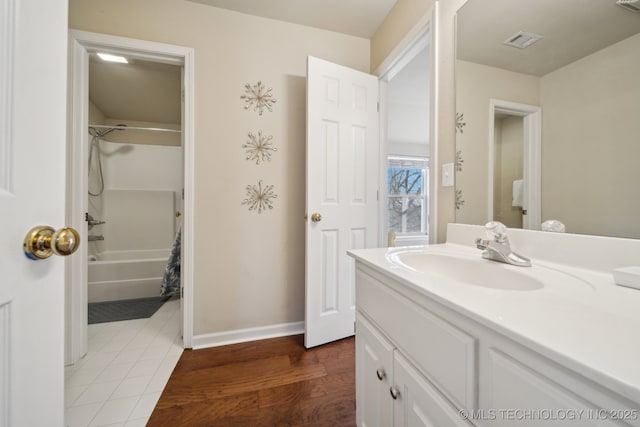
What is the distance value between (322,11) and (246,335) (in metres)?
2.44

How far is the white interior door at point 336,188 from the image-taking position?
1.64 m

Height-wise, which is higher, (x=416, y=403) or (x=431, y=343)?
(x=431, y=343)

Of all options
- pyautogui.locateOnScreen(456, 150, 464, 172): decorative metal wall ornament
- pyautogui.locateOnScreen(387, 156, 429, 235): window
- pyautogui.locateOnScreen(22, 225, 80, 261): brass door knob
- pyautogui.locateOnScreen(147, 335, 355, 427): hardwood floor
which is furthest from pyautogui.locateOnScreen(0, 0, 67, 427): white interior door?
pyautogui.locateOnScreen(387, 156, 429, 235): window

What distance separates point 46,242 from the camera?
1.37 feet

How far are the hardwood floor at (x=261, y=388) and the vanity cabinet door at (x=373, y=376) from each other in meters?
0.29

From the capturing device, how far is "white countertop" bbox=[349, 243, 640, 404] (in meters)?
0.27

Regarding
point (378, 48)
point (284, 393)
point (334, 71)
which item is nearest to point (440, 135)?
point (334, 71)

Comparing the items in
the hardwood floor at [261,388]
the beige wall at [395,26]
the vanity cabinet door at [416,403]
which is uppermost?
the beige wall at [395,26]

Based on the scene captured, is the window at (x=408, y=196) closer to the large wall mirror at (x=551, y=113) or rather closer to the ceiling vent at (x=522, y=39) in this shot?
the large wall mirror at (x=551, y=113)

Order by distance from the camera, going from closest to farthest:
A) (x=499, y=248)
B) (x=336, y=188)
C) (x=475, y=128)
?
(x=499, y=248)
(x=475, y=128)
(x=336, y=188)

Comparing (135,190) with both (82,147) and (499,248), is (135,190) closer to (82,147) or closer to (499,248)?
(82,147)

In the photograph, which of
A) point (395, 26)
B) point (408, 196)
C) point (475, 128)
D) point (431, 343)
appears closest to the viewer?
point (431, 343)

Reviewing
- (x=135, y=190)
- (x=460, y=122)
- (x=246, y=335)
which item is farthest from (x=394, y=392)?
(x=135, y=190)

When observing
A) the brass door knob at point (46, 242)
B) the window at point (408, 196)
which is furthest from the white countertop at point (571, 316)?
the window at point (408, 196)
